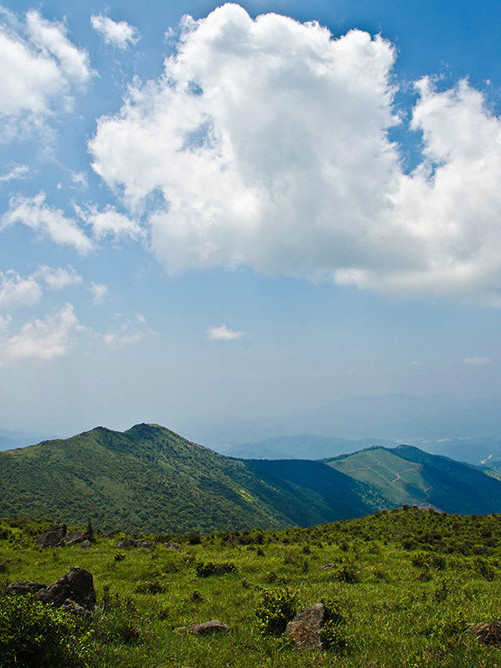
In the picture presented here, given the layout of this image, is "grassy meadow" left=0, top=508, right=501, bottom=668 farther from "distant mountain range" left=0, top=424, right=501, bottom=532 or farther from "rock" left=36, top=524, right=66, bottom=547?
"distant mountain range" left=0, top=424, right=501, bottom=532

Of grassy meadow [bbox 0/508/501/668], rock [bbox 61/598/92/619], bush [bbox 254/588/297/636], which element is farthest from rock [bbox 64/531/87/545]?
bush [bbox 254/588/297/636]

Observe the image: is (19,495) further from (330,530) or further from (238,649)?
(238,649)

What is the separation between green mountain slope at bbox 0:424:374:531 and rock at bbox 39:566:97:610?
327ft

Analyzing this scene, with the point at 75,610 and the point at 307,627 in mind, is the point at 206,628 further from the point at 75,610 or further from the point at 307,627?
the point at 75,610

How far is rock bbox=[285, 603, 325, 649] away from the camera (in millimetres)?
9989

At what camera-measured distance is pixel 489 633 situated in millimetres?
9008

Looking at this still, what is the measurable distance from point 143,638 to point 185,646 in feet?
4.64

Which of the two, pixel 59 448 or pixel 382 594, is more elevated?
pixel 382 594

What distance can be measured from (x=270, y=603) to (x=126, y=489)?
145 metres

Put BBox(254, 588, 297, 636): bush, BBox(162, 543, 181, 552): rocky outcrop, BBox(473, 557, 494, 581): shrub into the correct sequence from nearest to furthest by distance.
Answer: BBox(254, 588, 297, 636): bush → BBox(473, 557, 494, 581): shrub → BBox(162, 543, 181, 552): rocky outcrop

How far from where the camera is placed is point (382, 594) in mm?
15859

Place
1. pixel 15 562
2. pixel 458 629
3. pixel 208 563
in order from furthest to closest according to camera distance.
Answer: pixel 15 562
pixel 208 563
pixel 458 629

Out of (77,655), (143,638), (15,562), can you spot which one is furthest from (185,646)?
(15,562)

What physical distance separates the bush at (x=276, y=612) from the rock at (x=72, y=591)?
20.8 feet
